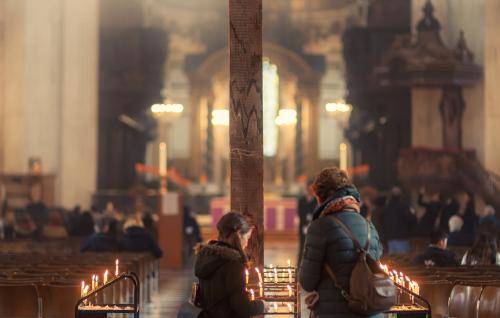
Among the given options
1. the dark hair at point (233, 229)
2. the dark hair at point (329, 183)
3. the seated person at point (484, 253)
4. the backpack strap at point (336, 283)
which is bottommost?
the seated person at point (484, 253)

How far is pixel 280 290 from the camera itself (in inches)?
320

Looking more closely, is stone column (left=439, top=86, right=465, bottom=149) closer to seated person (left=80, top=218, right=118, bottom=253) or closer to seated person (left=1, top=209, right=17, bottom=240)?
seated person (left=1, top=209, right=17, bottom=240)

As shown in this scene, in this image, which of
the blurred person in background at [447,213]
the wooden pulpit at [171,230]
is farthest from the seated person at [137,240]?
the blurred person in background at [447,213]

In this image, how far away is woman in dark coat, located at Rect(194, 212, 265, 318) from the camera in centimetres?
627

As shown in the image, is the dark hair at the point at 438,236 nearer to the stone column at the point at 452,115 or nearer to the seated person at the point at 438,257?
the seated person at the point at 438,257

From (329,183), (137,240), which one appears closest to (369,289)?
(329,183)

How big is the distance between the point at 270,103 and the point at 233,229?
3316cm

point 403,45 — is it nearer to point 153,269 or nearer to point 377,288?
point 153,269

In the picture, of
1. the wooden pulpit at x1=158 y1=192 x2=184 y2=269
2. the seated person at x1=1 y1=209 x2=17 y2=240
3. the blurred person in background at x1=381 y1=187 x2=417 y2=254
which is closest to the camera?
the blurred person in background at x1=381 y1=187 x2=417 y2=254

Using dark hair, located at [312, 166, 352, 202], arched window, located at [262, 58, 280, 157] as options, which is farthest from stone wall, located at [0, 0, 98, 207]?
dark hair, located at [312, 166, 352, 202]

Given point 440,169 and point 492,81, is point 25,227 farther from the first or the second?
point 492,81

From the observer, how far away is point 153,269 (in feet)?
50.6

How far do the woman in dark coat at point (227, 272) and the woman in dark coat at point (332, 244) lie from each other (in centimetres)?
40

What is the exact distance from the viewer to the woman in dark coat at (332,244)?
6039 mm
